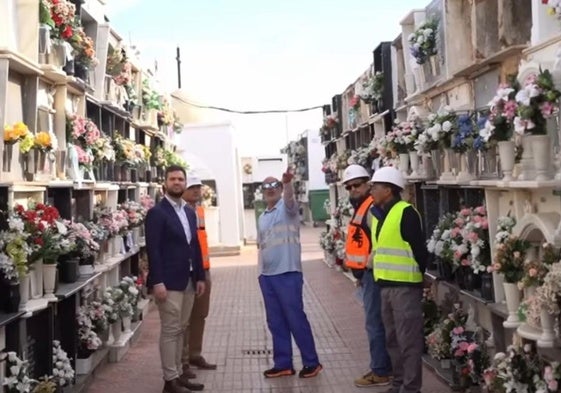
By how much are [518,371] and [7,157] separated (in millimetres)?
4388

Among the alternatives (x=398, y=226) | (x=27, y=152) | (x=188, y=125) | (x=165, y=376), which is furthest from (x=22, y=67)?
(x=188, y=125)

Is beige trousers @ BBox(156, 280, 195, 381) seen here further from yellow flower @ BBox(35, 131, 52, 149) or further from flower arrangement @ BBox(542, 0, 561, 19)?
→ flower arrangement @ BBox(542, 0, 561, 19)

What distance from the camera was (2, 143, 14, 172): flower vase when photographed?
21.1 ft

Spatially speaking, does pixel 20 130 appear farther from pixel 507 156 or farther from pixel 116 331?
pixel 116 331

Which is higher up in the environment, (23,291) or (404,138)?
(404,138)

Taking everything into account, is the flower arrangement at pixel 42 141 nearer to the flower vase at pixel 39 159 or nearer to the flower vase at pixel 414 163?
the flower vase at pixel 39 159

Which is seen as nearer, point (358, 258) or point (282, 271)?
point (358, 258)

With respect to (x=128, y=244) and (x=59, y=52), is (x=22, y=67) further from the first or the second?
(x=128, y=244)

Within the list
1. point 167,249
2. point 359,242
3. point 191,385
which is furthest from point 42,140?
point 359,242

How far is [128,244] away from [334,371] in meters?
4.15

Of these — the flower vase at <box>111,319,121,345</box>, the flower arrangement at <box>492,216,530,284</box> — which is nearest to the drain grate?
the flower vase at <box>111,319,121,345</box>

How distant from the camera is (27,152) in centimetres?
699

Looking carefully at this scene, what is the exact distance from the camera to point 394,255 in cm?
655

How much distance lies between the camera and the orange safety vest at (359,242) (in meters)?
7.62
